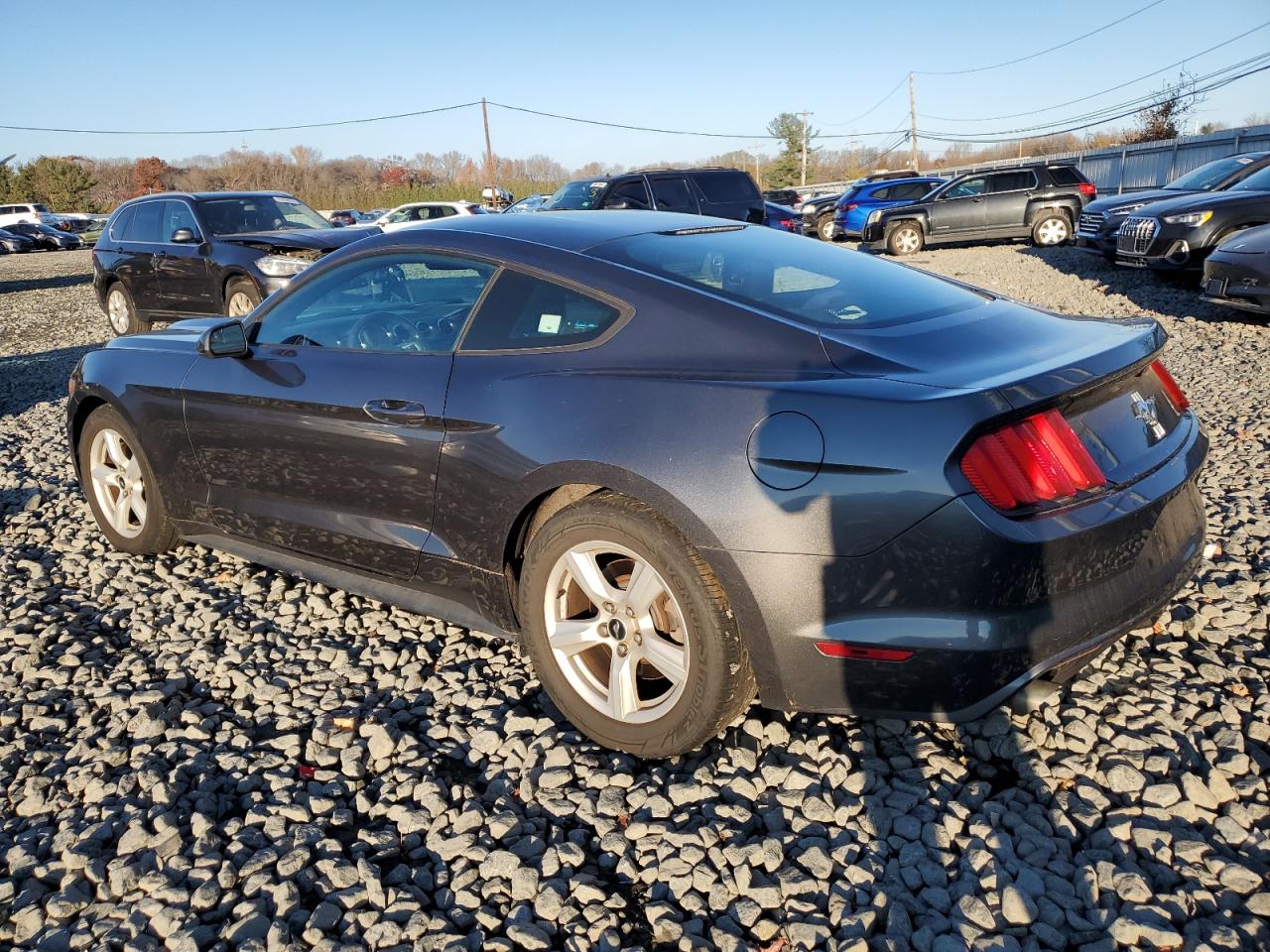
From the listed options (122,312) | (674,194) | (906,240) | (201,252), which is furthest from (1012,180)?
(122,312)

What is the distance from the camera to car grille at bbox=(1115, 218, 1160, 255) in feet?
36.5

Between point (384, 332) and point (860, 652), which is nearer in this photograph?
point (860, 652)

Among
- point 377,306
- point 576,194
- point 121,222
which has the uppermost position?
point 576,194

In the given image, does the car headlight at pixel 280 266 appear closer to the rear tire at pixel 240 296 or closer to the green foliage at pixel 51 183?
the rear tire at pixel 240 296

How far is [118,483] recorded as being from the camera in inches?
175

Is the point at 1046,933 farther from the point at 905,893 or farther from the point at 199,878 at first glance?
the point at 199,878

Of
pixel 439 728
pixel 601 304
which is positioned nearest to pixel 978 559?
pixel 601 304

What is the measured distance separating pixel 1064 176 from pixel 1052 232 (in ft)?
3.51

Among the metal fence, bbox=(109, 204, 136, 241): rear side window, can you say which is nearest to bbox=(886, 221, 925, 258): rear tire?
the metal fence

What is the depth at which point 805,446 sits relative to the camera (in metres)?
2.26

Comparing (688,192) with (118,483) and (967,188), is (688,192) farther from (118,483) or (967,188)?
(118,483)

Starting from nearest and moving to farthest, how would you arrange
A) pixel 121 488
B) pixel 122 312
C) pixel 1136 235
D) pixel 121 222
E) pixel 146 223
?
pixel 121 488
pixel 1136 235
pixel 146 223
pixel 121 222
pixel 122 312

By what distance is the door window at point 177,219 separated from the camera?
10625mm

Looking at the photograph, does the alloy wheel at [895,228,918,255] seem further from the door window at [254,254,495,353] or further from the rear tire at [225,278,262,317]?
the door window at [254,254,495,353]
